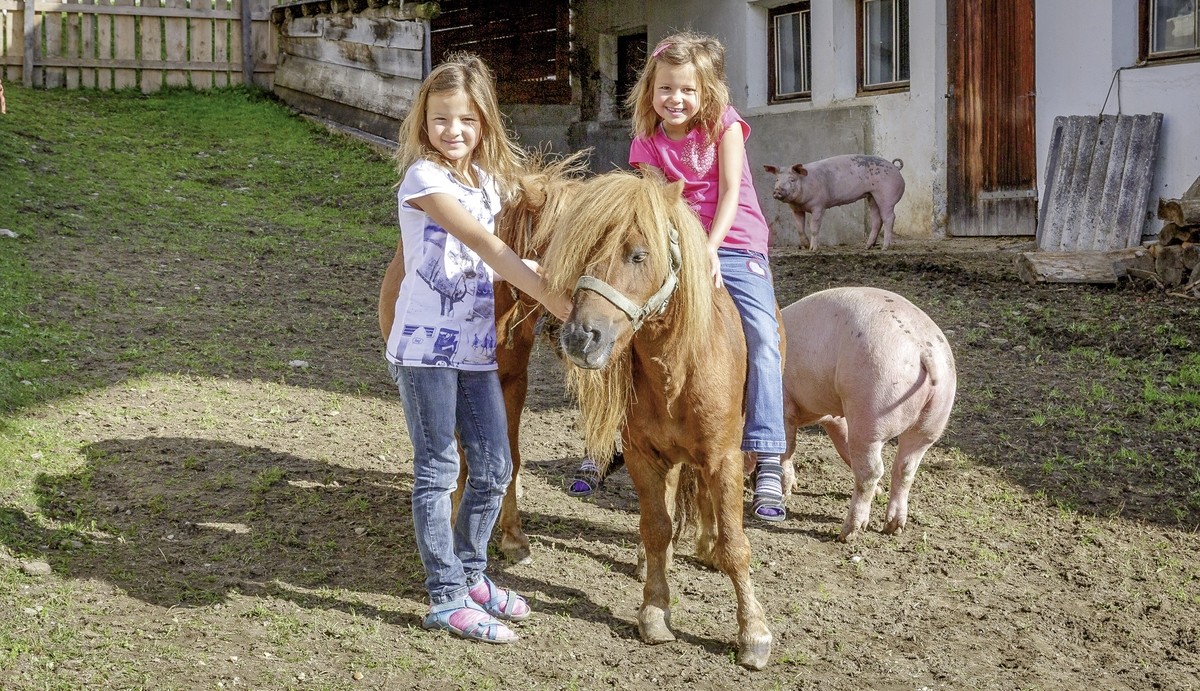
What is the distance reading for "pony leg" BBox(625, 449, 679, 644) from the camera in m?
3.35

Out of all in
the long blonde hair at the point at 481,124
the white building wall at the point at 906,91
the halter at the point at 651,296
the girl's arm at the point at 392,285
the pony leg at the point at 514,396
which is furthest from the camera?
the white building wall at the point at 906,91

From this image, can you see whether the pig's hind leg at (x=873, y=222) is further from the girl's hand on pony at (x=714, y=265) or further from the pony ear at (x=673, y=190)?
the pony ear at (x=673, y=190)

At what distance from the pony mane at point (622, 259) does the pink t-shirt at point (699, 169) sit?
53 centimetres

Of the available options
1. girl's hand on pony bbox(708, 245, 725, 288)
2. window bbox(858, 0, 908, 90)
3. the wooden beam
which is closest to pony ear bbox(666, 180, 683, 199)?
girl's hand on pony bbox(708, 245, 725, 288)

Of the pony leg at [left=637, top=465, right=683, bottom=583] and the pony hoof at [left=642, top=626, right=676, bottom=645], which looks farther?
the pony leg at [left=637, top=465, right=683, bottom=583]

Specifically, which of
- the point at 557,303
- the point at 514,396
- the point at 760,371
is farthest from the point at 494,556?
the point at 557,303

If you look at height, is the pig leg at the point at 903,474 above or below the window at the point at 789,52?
below

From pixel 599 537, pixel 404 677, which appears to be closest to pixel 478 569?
pixel 404 677

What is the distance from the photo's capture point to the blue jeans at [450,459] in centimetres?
312

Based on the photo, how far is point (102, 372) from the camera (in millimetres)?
5723

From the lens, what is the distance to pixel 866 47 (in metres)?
12.2

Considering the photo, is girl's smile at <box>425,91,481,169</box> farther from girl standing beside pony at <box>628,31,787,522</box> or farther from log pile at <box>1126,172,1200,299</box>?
log pile at <box>1126,172,1200,299</box>

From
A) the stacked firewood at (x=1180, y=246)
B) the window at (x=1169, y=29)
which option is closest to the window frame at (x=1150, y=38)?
the window at (x=1169, y=29)

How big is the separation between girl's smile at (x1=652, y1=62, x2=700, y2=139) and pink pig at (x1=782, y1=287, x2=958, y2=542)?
3.93ft
